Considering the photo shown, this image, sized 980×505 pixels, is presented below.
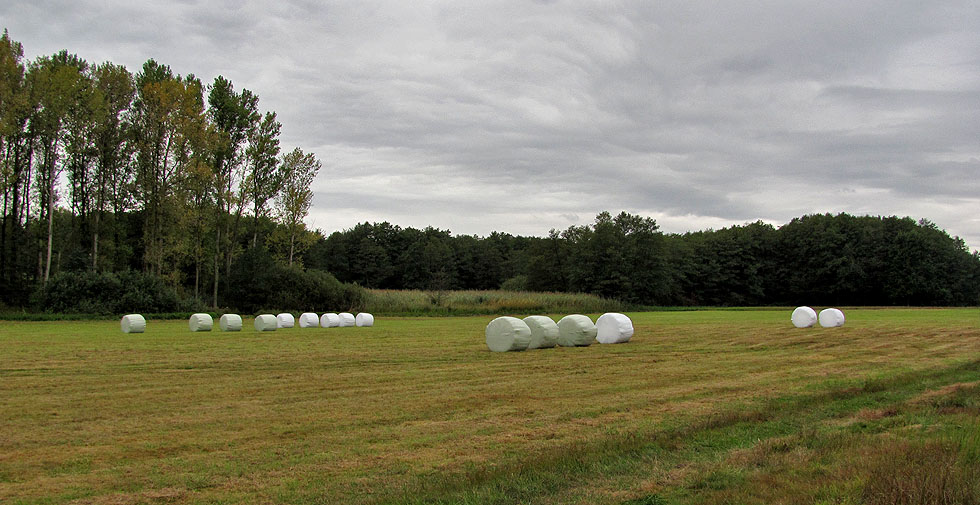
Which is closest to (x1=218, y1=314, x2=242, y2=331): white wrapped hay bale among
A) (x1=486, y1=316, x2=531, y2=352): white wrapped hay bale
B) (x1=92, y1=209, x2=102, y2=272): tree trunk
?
(x1=486, y1=316, x2=531, y2=352): white wrapped hay bale

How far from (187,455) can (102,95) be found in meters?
48.4

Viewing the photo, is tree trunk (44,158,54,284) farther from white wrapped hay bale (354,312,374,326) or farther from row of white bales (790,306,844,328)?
row of white bales (790,306,844,328)

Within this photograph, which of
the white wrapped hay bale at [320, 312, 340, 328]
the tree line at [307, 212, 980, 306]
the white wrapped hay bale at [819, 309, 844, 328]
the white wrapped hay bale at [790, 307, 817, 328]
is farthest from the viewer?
the tree line at [307, 212, 980, 306]

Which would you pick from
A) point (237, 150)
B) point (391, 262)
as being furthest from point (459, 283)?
point (237, 150)

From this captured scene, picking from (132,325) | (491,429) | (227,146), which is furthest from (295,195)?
(491,429)

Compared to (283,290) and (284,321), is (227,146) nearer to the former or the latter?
(283,290)

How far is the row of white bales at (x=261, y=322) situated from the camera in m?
31.0

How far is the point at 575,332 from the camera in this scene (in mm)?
23312

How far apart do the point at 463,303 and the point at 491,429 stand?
47253mm

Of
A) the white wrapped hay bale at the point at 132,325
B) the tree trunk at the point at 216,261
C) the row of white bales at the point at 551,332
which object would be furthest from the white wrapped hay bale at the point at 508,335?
the tree trunk at the point at 216,261

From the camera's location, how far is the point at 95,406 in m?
11.8

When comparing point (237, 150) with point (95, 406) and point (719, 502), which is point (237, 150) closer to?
point (95, 406)

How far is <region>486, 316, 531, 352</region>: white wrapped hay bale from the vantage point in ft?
70.1

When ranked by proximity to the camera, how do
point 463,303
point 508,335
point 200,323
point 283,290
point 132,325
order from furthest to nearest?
point 463,303 < point 283,290 < point 200,323 < point 132,325 < point 508,335
